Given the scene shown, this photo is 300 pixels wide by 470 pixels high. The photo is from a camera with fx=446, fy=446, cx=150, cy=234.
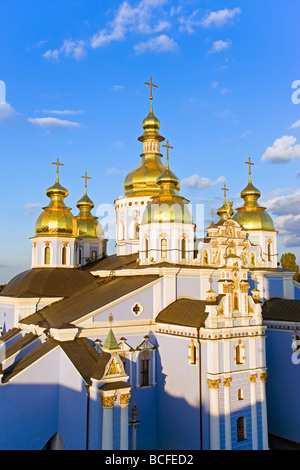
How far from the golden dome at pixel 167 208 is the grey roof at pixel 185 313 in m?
4.14

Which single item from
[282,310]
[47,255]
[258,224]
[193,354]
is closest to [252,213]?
[258,224]

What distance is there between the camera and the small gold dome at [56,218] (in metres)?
24.1

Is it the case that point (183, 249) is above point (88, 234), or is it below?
below

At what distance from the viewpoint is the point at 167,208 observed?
2067 centimetres

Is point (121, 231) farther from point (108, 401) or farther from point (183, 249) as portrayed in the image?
point (108, 401)

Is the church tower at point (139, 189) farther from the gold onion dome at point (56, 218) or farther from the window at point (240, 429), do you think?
the window at point (240, 429)

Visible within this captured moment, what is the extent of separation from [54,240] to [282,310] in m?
12.2

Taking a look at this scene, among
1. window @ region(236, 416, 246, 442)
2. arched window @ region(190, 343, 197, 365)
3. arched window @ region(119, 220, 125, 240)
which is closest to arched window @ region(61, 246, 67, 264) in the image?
arched window @ region(119, 220, 125, 240)

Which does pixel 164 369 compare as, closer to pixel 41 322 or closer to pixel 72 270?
pixel 41 322

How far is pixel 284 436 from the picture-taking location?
62.4 ft

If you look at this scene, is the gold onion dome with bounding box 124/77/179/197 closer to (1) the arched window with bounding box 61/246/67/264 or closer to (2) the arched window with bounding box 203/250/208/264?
(1) the arched window with bounding box 61/246/67/264

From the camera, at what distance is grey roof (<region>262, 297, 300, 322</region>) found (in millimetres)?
19500

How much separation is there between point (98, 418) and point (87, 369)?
179 cm

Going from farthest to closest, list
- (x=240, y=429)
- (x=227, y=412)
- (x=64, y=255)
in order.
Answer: (x=64, y=255), (x=240, y=429), (x=227, y=412)
